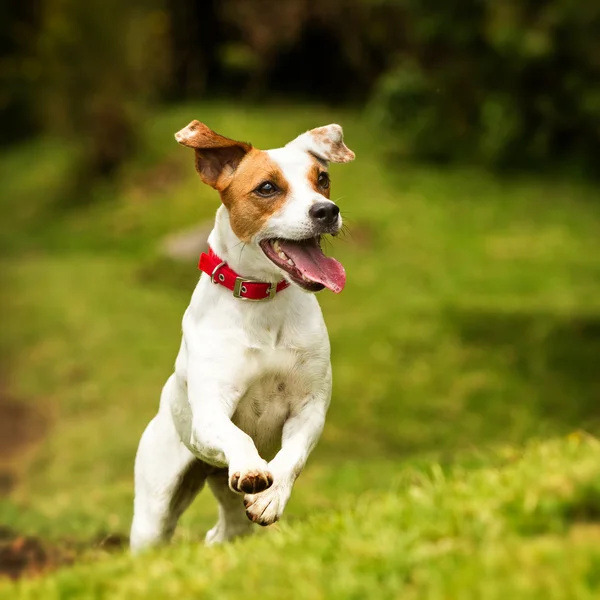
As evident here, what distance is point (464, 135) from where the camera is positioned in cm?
2256

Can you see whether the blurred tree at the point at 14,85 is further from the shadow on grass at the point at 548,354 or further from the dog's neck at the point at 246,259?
the dog's neck at the point at 246,259

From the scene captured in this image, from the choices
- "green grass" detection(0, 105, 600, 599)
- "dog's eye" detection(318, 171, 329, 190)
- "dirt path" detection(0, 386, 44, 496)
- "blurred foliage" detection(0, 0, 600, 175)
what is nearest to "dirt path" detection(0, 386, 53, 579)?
"dirt path" detection(0, 386, 44, 496)

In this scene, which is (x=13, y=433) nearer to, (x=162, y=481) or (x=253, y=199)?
(x=162, y=481)

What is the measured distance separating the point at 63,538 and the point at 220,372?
363cm

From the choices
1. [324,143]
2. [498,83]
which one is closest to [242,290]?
[324,143]

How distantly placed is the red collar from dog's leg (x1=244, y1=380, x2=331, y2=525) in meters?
0.53

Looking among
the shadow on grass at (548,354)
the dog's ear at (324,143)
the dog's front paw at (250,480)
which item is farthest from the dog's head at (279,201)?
the shadow on grass at (548,354)

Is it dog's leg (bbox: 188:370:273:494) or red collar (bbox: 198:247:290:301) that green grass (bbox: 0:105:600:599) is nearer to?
dog's leg (bbox: 188:370:273:494)

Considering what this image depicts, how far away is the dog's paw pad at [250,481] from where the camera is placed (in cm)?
421

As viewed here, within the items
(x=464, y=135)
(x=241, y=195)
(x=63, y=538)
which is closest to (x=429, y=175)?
(x=464, y=135)

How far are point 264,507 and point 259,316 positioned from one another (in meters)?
0.98

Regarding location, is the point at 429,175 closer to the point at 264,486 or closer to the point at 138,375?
the point at 138,375

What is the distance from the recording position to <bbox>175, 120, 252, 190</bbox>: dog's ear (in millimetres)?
4988

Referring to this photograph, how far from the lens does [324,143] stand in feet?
17.4
